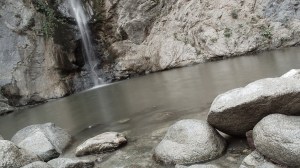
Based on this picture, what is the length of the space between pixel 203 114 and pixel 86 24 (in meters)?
14.3

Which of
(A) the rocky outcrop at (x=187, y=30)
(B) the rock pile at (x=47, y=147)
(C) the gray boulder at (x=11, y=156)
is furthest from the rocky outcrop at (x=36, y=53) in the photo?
(C) the gray boulder at (x=11, y=156)

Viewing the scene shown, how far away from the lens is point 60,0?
19.6m

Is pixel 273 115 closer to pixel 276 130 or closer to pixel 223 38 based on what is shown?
pixel 276 130

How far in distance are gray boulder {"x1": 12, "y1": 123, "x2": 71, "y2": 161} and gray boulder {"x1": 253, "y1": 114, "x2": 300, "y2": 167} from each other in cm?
367

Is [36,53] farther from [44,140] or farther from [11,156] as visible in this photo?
[11,156]

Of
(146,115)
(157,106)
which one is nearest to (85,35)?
(157,106)

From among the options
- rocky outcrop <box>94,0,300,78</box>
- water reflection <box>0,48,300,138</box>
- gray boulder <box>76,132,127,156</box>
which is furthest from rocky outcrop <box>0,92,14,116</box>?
gray boulder <box>76,132,127,156</box>

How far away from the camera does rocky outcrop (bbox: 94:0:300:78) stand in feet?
57.7

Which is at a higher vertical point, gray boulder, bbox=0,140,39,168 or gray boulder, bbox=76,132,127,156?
gray boulder, bbox=0,140,39,168

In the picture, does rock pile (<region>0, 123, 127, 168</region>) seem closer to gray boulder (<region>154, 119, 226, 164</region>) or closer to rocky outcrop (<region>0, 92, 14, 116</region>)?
gray boulder (<region>154, 119, 226, 164</region>)

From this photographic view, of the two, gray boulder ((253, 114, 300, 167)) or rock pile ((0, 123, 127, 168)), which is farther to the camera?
rock pile ((0, 123, 127, 168))

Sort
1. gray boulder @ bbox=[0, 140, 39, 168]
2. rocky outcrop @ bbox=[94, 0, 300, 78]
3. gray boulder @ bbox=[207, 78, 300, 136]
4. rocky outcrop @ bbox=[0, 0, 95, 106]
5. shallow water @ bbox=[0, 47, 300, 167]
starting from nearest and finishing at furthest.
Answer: gray boulder @ bbox=[207, 78, 300, 136], gray boulder @ bbox=[0, 140, 39, 168], shallow water @ bbox=[0, 47, 300, 167], rocky outcrop @ bbox=[0, 0, 95, 106], rocky outcrop @ bbox=[94, 0, 300, 78]

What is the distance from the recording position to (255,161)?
4.24 metres

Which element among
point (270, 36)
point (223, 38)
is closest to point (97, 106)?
point (223, 38)
